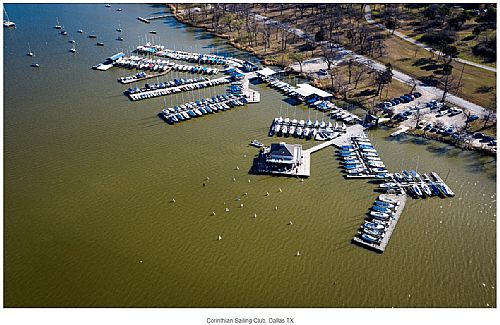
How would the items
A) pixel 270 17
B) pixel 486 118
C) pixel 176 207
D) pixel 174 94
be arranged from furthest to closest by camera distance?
1. pixel 270 17
2. pixel 174 94
3. pixel 486 118
4. pixel 176 207

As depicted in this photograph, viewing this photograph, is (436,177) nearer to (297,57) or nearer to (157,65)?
(297,57)

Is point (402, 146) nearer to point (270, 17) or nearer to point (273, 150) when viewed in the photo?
point (273, 150)

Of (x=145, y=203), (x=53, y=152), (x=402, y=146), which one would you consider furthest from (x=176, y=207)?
(x=402, y=146)

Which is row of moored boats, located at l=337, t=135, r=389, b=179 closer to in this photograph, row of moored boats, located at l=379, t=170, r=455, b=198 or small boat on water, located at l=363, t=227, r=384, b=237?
row of moored boats, located at l=379, t=170, r=455, b=198

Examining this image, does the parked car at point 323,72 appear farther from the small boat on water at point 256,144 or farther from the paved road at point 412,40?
the small boat on water at point 256,144

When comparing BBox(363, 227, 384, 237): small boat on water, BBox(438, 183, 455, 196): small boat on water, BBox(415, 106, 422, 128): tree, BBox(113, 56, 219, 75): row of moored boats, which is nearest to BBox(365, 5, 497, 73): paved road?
BBox(415, 106, 422, 128): tree
